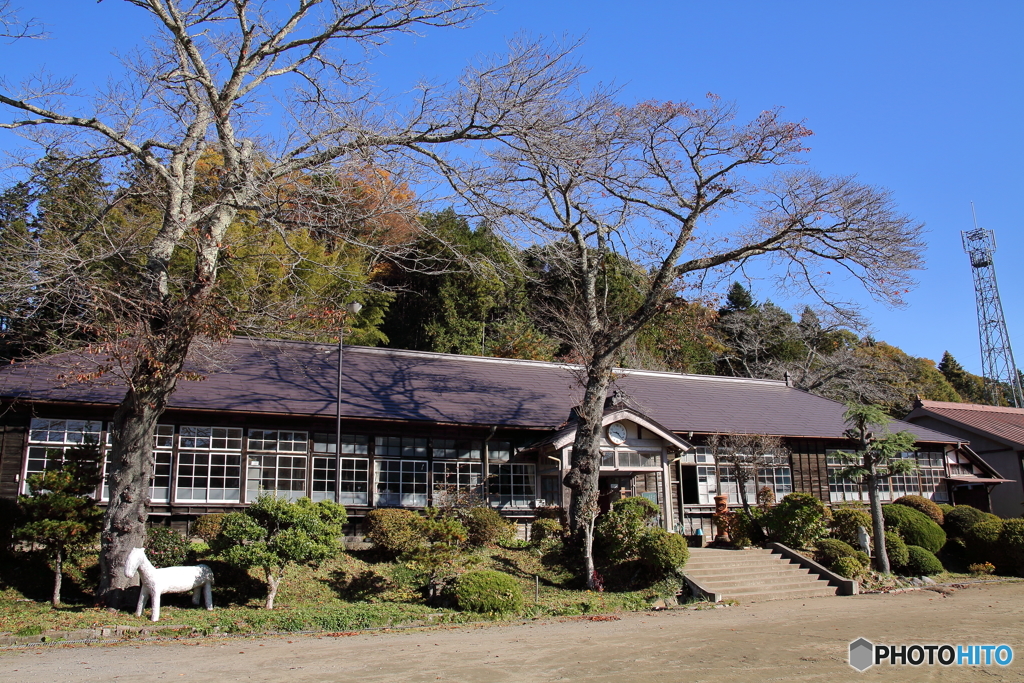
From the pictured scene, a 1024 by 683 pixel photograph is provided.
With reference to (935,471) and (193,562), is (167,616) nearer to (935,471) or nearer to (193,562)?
(193,562)

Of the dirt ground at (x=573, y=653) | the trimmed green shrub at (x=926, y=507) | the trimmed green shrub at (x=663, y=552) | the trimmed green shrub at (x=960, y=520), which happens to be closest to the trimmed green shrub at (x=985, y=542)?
the trimmed green shrub at (x=960, y=520)

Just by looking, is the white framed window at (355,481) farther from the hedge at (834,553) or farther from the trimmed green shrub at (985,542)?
the trimmed green shrub at (985,542)

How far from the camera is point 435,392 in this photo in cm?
2017

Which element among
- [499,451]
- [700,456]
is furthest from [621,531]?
[700,456]

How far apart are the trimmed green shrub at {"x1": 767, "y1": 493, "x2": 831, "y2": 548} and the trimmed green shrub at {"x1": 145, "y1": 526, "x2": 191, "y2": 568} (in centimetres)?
1290

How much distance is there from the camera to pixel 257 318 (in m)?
11.9

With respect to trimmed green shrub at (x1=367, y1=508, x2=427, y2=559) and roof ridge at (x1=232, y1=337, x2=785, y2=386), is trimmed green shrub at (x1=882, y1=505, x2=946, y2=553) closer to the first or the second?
roof ridge at (x1=232, y1=337, x2=785, y2=386)

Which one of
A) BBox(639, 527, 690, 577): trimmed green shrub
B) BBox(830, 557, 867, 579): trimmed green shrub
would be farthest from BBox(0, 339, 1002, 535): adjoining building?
BBox(639, 527, 690, 577): trimmed green shrub

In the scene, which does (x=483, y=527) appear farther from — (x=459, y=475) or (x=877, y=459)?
(x=877, y=459)

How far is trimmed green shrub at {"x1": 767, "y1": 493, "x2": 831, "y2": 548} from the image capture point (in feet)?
59.1

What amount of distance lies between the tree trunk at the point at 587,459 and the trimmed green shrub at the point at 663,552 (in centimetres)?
108

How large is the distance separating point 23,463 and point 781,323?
3590 cm

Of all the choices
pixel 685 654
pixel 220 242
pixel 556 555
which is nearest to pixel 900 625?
pixel 685 654

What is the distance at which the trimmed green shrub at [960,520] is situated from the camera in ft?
67.8
